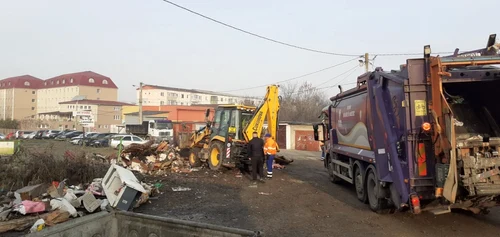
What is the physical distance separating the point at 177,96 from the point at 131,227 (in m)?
102

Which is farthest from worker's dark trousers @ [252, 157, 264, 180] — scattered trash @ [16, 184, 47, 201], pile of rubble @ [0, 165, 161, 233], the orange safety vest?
scattered trash @ [16, 184, 47, 201]

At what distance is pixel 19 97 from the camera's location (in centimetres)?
10438

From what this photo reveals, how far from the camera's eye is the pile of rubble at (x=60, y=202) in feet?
21.9

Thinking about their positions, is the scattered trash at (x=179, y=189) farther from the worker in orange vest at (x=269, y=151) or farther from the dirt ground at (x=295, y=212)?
the worker in orange vest at (x=269, y=151)

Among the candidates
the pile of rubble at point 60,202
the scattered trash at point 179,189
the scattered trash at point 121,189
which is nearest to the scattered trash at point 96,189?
the pile of rubble at point 60,202

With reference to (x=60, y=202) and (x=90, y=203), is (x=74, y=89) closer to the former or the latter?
(x=60, y=202)

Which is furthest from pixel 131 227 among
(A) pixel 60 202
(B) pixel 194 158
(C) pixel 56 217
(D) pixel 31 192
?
(B) pixel 194 158

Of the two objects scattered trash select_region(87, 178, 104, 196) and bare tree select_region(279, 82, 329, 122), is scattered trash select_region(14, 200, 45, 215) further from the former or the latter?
bare tree select_region(279, 82, 329, 122)

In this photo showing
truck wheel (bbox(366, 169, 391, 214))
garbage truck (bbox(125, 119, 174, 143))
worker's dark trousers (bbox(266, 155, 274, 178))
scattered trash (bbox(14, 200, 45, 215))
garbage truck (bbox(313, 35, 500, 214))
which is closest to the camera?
garbage truck (bbox(313, 35, 500, 214))

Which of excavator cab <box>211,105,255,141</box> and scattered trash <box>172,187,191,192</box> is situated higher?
excavator cab <box>211,105,255,141</box>

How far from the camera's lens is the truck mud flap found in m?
3.77

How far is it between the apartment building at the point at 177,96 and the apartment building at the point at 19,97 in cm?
3349

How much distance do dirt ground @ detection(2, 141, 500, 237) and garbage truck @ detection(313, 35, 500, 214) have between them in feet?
1.54

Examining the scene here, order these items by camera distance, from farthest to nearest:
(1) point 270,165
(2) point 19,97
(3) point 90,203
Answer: (2) point 19,97 → (1) point 270,165 → (3) point 90,203
